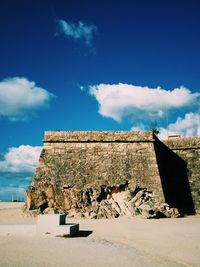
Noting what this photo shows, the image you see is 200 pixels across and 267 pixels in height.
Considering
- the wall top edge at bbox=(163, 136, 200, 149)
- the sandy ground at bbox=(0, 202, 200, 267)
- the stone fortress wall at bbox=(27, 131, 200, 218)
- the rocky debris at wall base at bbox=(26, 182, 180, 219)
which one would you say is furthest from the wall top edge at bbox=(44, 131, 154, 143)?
the sandy ground at bbox=(0, 202, 200, 267)

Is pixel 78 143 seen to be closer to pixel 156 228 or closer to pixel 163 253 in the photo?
pixel 156 228

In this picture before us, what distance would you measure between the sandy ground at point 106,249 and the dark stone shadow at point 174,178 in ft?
30.1

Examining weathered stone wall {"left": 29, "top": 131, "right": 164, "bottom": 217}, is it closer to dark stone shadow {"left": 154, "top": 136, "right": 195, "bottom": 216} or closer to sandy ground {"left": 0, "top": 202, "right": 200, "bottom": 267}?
dark stone shadow {"left": 154, "top": 136, "right": 195, "bottom": 216}

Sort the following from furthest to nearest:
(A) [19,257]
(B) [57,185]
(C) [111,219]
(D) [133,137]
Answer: (D) [133,137]
(B) [57,185]
(C) [111,219]
(A) [19,257]

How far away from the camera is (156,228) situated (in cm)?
1091

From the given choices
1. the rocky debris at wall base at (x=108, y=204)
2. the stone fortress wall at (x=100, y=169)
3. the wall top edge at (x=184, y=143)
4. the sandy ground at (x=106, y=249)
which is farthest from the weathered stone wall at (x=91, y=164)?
the sandy ground at (x=106, y=249)

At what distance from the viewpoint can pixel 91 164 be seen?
1833cm

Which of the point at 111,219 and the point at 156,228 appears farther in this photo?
the point at 111,219

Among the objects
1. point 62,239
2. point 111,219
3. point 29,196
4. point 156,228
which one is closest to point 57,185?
point 29,196

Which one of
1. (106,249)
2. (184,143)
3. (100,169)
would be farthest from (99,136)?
(106,249)

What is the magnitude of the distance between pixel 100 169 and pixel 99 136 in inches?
84.3

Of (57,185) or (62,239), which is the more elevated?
(57,185)

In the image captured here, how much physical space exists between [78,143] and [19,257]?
12950mm

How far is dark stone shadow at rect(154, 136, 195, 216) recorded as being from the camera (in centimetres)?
1908
